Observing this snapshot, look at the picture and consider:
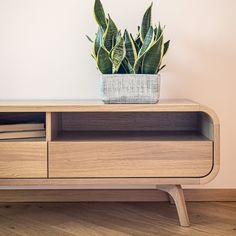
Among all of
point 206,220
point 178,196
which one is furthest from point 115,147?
point 206,220

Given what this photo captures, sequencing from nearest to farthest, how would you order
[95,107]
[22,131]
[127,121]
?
1. [95,107]
2. [22,131]
3. [127,121]

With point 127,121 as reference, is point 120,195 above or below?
below

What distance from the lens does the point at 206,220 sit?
1.40 meters

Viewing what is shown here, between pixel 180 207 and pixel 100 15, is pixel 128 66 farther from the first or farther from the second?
pixel 180 207

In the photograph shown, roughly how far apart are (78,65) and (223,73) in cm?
57

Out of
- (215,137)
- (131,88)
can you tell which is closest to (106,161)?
(131,88)

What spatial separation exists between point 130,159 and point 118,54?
337 mm

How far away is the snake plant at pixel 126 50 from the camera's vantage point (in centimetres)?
130

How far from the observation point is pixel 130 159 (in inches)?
50.8

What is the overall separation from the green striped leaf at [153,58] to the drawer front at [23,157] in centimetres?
41

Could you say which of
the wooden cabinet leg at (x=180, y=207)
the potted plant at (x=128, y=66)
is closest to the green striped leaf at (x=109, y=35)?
the potted plant at (x=128, y=66)

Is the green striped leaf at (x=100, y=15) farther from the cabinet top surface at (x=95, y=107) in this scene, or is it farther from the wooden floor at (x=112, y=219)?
the wooden floor at (x=112, y=219)

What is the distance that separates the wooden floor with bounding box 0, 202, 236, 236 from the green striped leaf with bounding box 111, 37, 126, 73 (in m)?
0.51

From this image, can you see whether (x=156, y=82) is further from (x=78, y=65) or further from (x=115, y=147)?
(x=78, y=65)
